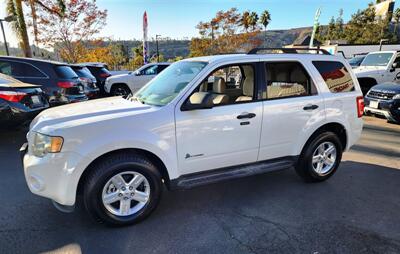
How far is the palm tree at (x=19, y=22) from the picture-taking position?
55.0 feet

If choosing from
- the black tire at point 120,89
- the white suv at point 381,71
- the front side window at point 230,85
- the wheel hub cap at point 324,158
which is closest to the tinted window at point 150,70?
the black tire at point 120,89

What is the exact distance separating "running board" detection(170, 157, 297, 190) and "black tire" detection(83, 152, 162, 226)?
0.26m

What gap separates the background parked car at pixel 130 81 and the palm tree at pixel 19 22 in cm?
803

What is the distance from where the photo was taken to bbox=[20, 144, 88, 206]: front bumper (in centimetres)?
277

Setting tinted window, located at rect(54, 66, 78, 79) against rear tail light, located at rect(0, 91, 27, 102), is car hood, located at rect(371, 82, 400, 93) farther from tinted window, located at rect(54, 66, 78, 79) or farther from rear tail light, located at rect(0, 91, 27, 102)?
rear tail light, located at rect(0, 91, 27, 102)

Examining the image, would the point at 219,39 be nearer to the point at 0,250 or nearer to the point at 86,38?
the point at 86,38

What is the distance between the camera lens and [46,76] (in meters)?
7.23

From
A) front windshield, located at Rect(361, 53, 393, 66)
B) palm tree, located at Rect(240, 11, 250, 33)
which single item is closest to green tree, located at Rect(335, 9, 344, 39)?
palm tree, located at Rect(240, 11, 250, 33)

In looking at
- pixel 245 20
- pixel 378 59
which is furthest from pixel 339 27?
pixel 378 59

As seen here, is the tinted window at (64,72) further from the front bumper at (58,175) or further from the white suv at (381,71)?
the white suv at (381,71)

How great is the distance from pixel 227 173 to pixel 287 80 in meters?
1.58

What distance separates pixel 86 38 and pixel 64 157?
21.6 metres

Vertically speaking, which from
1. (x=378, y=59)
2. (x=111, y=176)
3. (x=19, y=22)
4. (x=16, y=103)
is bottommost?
(x=111, y=176)

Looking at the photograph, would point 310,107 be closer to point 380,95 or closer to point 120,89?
point 380,95
